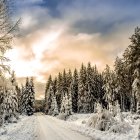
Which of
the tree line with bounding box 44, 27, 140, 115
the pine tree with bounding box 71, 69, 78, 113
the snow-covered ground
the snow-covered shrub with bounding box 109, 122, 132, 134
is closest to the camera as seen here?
the snow-covered ground

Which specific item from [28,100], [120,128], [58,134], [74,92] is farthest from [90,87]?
Result: [58,134]

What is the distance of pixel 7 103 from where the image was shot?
54.9 meters

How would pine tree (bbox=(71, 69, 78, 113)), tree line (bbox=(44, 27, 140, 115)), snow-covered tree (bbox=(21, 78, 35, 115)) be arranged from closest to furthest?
1. tree line (bbox=(44, 27, 140, 115))
2. pine tree (bbox=(71, 69, 78, 113))
3. snow-covered tree (bbox=(21, 78, 35, 115))

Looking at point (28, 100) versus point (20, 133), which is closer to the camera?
point (20, 133)

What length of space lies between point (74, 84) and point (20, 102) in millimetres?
21826

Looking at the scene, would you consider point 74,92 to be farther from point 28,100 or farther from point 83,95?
point 28,100

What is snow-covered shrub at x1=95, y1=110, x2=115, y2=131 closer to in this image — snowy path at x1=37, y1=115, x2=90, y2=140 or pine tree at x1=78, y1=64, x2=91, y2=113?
snowy path at x1=37, y1=115, x2=90, y2=140

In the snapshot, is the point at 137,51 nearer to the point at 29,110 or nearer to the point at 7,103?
the point at 7,103

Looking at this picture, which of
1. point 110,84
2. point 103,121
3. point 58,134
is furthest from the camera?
point 110,84

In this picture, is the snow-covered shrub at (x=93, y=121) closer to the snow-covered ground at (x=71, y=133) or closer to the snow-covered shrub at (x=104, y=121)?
the snow-covered ground at (x=71, y=133)

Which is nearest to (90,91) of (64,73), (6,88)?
(64,73)

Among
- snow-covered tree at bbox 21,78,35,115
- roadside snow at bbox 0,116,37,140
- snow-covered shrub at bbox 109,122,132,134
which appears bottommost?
roadside snow at bbox 0,116,37,140

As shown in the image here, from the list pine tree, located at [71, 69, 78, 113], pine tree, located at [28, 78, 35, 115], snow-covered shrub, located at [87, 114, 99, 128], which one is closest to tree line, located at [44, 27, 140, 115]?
pine tree, located at [71, 69, 78, 113]

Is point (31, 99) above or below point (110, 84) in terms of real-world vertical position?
below
